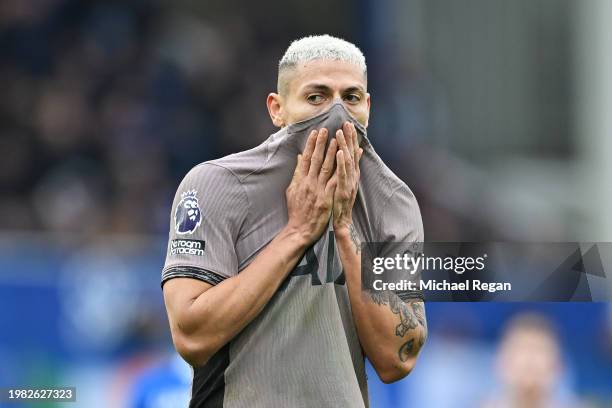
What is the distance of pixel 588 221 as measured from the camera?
7.59 m

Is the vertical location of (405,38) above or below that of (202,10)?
below

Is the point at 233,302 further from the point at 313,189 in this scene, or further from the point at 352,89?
the point at 352,89

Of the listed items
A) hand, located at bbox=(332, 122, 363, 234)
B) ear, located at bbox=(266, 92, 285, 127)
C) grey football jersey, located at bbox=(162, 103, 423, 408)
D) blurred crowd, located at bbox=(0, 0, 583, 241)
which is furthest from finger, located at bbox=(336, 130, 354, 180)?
blurred crowd, located at bbox=(0, 0, 583, 241)

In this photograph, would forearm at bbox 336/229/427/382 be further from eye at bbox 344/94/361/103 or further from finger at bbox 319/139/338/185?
eye at bbox 344/94/361/103

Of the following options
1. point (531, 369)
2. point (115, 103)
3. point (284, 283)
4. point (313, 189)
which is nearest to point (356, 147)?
point (313, 189)

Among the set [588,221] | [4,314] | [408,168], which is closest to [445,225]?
[408,168]

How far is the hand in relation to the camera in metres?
2.90

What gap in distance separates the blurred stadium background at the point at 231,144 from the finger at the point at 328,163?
2078mm

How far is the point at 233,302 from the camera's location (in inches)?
108

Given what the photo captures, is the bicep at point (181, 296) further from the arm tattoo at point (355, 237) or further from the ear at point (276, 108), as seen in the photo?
the ear at point (276, 108)

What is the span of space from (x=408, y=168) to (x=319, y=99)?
13.7ft

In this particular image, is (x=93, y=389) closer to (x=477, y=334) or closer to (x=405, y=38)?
(x=477, y=334)

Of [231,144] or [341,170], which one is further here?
[231,144]

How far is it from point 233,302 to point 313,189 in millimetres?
388
